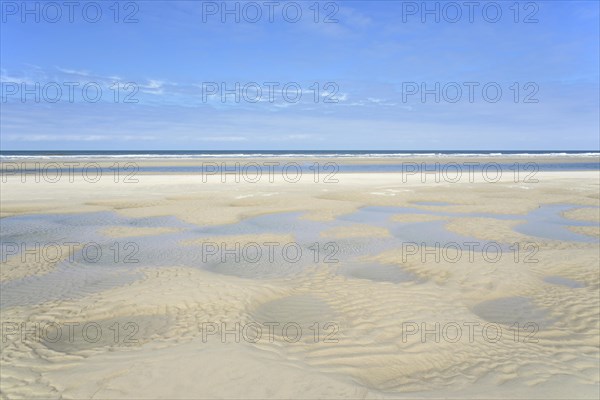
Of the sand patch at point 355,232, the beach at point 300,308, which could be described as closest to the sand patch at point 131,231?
the beach at point 300,308

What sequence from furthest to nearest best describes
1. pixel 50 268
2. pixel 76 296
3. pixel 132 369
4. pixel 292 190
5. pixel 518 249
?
pixel 292 190 → pixel 518 249 → pixel 50 268 → pixel 76 296 → pixel 132 369

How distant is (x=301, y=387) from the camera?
4766mm

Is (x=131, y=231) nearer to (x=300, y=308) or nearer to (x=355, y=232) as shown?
(x=355, y=232)

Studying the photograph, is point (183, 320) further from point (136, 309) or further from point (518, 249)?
point (518, 249)

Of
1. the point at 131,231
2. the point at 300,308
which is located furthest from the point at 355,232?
the point at 131,231

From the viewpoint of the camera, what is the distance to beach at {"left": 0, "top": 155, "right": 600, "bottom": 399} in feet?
16.2

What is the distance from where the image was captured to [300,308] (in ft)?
24.2

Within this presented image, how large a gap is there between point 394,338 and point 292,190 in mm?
20085

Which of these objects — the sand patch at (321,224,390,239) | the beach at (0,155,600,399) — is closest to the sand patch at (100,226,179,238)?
the beach at (0,155,600,399)

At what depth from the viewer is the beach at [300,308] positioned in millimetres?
→ 4949

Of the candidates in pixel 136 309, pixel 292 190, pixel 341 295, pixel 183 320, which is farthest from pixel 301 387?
pixel 292 190

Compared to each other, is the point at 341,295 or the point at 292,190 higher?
the point at 292,190

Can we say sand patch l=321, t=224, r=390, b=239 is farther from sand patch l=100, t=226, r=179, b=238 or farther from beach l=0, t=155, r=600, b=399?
sand patch l=100, t=226, r=179, b=238

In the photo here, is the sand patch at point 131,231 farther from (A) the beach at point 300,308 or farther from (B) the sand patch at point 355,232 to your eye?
(B) the sand patch at point 355,232
